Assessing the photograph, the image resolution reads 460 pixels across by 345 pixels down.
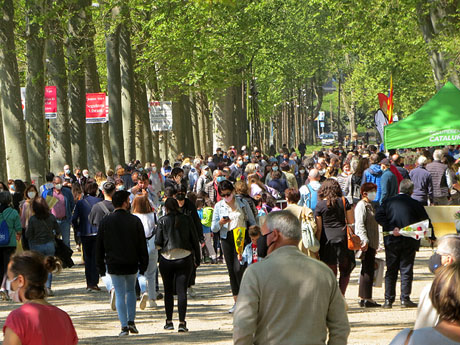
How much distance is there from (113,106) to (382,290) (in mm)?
18941

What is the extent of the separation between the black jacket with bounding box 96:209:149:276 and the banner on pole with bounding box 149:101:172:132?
24905 mm

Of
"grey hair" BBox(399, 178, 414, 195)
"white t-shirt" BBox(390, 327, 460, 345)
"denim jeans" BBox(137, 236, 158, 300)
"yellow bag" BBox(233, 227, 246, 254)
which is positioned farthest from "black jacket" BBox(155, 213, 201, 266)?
"white t-shirt" BBox(390, 327, 460, 345)

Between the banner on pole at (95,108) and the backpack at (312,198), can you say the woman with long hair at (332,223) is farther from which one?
the banner on pole at (95,108)

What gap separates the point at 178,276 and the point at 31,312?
6443mm

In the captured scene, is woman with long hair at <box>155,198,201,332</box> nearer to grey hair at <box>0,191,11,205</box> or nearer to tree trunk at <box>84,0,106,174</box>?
grey hair at <box>0,191,11,205</box>

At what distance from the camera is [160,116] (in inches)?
1422

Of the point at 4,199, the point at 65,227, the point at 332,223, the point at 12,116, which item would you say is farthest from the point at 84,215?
the point at 12,116

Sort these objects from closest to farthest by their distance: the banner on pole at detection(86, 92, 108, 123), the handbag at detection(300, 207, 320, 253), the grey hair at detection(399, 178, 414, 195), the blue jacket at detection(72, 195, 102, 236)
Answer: the handbag at detection(300, 207, 320, 253) → the grey hair at detection(399, 178, 414, 195) → the blue jacket at detection(72, 195, 102, 236) → the banner on pole at detection(86, 92, 108, 123)

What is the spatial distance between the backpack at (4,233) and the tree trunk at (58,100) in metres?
12.1

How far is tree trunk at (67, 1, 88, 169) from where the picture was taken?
27.9 m

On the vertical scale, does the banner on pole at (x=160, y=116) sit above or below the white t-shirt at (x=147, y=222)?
above

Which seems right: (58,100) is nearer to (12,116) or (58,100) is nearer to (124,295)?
(12,116)

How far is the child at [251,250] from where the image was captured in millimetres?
12328

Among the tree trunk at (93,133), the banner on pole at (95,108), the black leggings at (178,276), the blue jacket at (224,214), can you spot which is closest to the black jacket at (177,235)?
the black leggings at (178,276)
